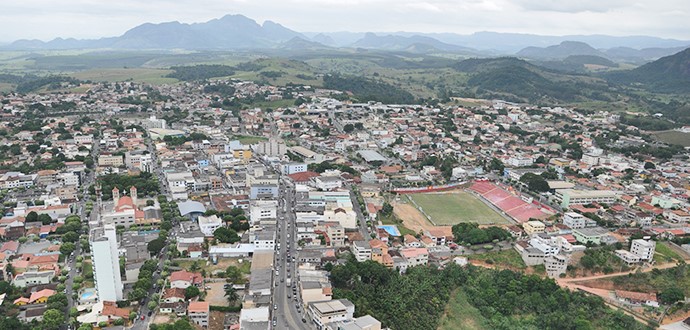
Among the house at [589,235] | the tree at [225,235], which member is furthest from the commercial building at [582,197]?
the tree at [225,235]

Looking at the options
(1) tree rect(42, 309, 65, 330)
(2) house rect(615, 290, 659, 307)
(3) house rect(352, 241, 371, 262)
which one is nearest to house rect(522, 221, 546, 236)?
(2) house rect(615, 290, 659, 307)

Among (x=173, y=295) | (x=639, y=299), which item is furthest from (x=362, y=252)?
(x=639, y=299)

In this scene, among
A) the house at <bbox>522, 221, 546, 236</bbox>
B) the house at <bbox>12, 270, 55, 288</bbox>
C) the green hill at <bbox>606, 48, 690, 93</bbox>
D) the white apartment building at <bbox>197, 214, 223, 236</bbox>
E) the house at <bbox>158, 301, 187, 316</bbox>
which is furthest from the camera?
the green hill at <bbox>606, 48, 690, 93</bbox>

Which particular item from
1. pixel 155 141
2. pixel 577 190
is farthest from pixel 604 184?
pixel 155 141

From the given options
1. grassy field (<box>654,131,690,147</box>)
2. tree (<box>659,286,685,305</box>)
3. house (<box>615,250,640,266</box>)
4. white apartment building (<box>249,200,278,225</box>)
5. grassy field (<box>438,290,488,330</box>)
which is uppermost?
white apartment building (<box>249,200,278,225</box>)

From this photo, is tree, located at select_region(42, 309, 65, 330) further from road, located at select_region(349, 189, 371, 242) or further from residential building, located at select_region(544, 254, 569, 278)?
residential building, located at select_region(544, 254, 569, 278)

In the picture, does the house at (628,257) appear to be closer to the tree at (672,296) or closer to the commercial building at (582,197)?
the tree at (672,296)
